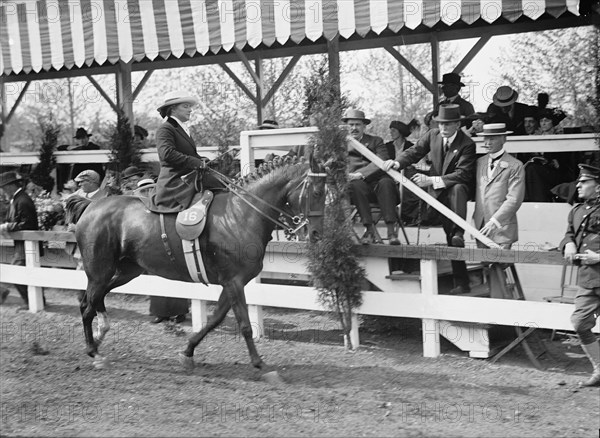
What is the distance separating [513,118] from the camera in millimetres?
10680

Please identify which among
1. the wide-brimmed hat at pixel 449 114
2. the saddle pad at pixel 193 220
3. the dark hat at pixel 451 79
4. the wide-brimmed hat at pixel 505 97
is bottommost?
the saddle pad at pixel 193 220

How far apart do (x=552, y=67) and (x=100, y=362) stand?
39.9 ft

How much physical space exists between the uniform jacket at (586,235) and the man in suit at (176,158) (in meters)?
3.60

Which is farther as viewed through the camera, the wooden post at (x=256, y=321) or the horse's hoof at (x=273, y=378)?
the wooden post at (x=256, y=321)

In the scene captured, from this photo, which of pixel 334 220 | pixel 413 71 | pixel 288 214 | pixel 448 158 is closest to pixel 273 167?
pixel 288 214

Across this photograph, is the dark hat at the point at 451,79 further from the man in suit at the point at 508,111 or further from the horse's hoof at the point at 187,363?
the horse's hoof at the point at 187,363

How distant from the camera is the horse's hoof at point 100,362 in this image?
332 inches

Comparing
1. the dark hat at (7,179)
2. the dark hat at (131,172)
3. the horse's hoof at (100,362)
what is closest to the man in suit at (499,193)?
the horse's hoof at (100,362)

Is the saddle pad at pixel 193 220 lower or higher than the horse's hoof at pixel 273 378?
higher

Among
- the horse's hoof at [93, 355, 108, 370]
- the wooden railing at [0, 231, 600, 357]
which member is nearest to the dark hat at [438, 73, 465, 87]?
the wooden railing at [0, 231, 600, 357]

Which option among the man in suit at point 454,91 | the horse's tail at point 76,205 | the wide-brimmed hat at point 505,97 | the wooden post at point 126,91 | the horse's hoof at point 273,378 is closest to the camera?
the horse's hoof at point 273,378

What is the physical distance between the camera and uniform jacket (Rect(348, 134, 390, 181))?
8.91 m

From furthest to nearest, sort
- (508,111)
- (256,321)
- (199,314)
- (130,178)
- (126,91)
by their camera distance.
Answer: (126,91) → (130,178) → (508,111) → (199,314) → (256,321)

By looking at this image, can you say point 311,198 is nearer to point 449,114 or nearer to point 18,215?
point 449,114
